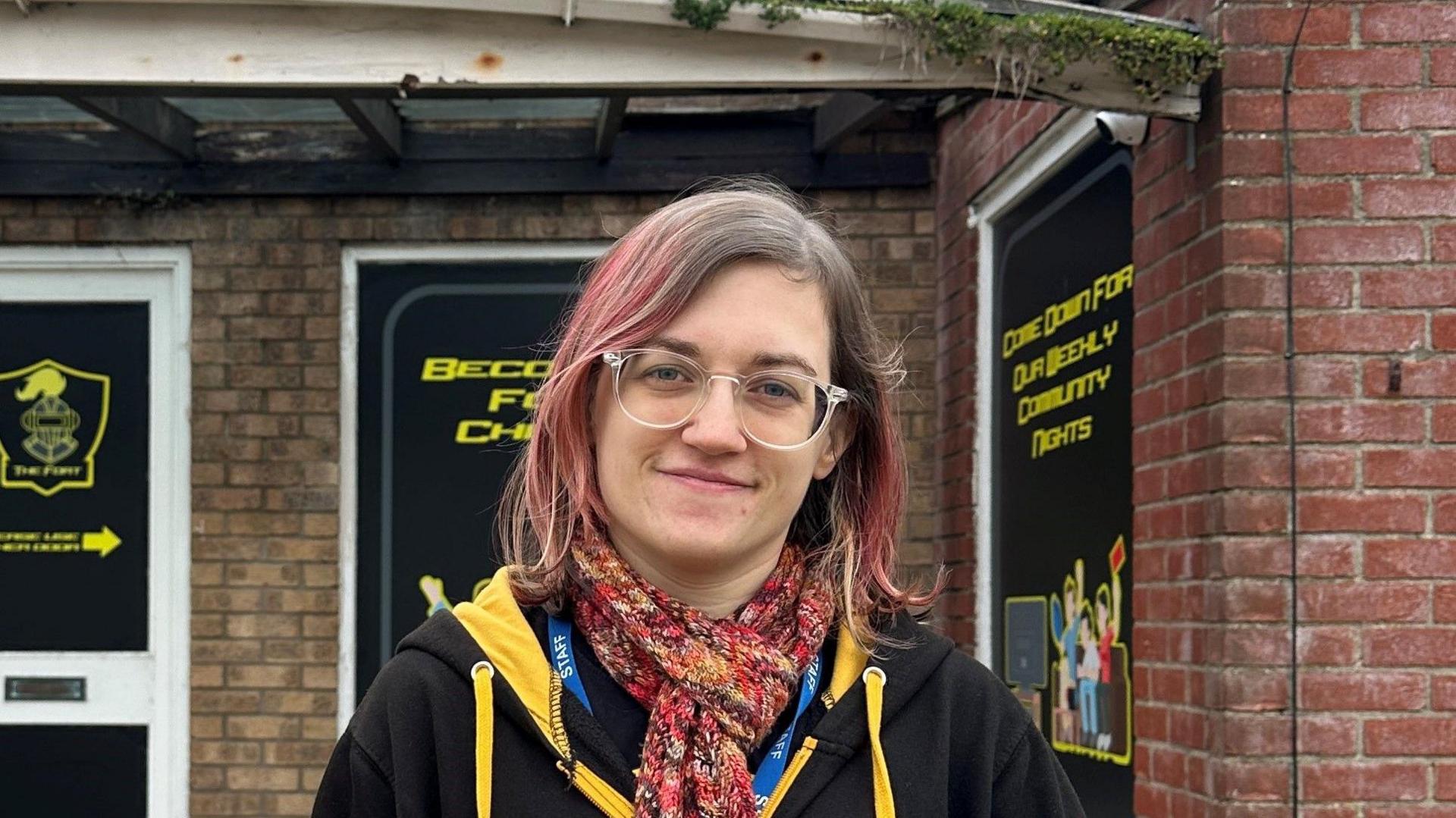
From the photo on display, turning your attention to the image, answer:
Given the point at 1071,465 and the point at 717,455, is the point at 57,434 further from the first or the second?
the point at 717,455

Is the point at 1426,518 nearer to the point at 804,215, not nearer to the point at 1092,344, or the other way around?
the point at 1092,344

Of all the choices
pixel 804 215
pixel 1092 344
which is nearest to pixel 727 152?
pixel 1092 344

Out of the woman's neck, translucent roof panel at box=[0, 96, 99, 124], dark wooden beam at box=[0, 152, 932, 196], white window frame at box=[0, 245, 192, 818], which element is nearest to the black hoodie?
the woman's neck

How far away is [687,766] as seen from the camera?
1763 millimetres

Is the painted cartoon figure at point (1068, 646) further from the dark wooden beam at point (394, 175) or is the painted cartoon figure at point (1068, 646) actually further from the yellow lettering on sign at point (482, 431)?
the yellow lettering on sign at point (482, 431)

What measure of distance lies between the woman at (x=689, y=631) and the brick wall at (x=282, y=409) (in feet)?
14.7

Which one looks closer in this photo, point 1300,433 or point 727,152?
point 1300,433

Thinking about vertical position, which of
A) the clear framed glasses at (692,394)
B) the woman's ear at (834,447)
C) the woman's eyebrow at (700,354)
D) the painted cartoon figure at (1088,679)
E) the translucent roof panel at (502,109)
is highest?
the translucent roof panel at (502,109)

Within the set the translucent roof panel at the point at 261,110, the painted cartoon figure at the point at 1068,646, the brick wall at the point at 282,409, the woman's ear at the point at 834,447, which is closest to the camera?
the woman's ear at the point at 834,447

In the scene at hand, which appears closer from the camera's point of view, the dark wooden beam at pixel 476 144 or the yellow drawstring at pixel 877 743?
the yellow drawstring at pixel 877 743

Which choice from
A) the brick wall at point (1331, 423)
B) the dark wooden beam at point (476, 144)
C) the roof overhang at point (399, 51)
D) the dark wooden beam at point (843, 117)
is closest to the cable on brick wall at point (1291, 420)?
the brick wall at point (1331, 423)

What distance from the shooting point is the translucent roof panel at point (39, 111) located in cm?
609

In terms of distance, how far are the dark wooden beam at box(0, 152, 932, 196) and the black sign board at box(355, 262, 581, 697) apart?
0.32 meters

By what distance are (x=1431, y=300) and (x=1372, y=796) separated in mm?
1044
